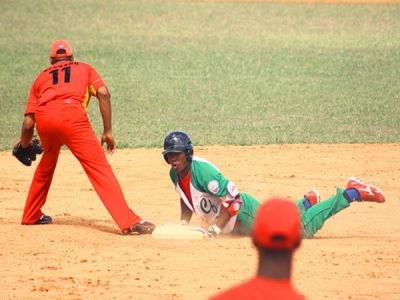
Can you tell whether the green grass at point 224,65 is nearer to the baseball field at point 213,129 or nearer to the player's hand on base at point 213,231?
the baseball field at point 213,129

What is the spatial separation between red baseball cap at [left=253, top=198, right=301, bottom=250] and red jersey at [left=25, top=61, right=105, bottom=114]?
22.6ft

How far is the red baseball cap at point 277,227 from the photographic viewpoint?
4914 millimetres

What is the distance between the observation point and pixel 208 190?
440 inches

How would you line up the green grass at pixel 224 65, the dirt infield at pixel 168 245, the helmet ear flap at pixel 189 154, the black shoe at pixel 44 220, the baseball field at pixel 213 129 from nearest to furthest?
the dirt infield at pixel 168 245, the baseball field at pixel 213 129, the helmet ear flap at pixel 189 154, the black shoe at pixel 44 220, the green grass at pixel 224 65

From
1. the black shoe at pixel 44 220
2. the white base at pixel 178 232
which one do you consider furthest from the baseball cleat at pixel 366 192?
the black shoe at pixel 44 220

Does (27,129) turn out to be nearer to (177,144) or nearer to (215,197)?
(177,144)

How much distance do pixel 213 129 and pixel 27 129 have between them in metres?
7.62

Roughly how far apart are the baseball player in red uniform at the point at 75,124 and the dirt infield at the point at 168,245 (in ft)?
1.28

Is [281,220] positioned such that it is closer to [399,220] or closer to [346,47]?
[399,220]

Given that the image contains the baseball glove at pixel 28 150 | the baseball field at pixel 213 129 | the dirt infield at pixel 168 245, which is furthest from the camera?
the baseball glove at pixel 28 150

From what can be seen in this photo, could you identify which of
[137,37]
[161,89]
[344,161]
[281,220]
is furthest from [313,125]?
[281,220]

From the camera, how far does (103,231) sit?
12062 millimetres

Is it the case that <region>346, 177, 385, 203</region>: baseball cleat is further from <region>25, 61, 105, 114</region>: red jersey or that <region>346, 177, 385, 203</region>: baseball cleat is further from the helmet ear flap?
<region>25, 61, 105, 114</region>: red jersey

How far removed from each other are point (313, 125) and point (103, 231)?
8083 millimetres
